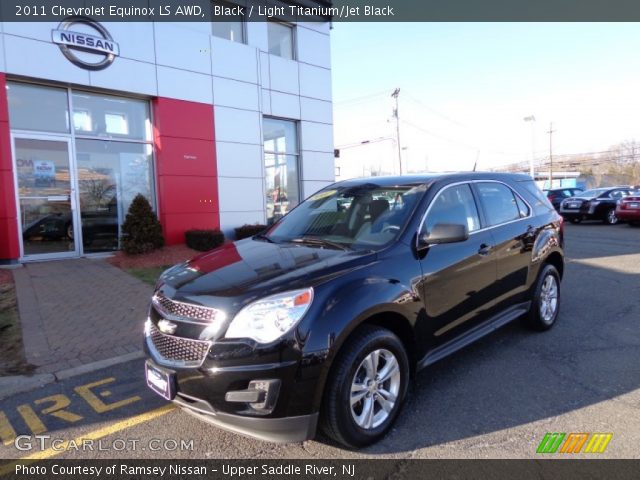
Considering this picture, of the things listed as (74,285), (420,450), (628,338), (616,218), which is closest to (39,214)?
(74,285)

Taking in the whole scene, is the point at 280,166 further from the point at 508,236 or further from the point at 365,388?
the point at 365,388

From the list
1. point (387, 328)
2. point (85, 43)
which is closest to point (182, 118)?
point (85, 43)

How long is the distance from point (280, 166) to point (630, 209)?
13.9 meters

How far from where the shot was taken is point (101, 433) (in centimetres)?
317

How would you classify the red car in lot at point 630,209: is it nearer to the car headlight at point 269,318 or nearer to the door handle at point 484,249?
the door handle at point 484,249

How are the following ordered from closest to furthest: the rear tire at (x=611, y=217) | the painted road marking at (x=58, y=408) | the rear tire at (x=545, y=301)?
1. the painted road marking at (x=58, y=408)
2. the rear tire at (x=545, y=301)
3. the rear tire at (x=611, y=217)

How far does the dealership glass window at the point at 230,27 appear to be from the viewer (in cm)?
1255

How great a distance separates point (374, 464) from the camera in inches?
108

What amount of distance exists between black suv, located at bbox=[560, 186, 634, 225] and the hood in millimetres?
20543

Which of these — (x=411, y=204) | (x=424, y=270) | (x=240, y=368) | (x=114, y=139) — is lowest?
(x=240, y=368)

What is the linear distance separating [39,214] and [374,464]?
31.2ft

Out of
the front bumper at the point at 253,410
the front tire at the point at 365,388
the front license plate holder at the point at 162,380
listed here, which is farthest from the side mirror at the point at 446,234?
the front license plate holder at the point at 162,380

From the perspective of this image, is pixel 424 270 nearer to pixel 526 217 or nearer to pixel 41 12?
pixel 526 217

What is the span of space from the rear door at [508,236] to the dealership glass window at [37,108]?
9.29m
